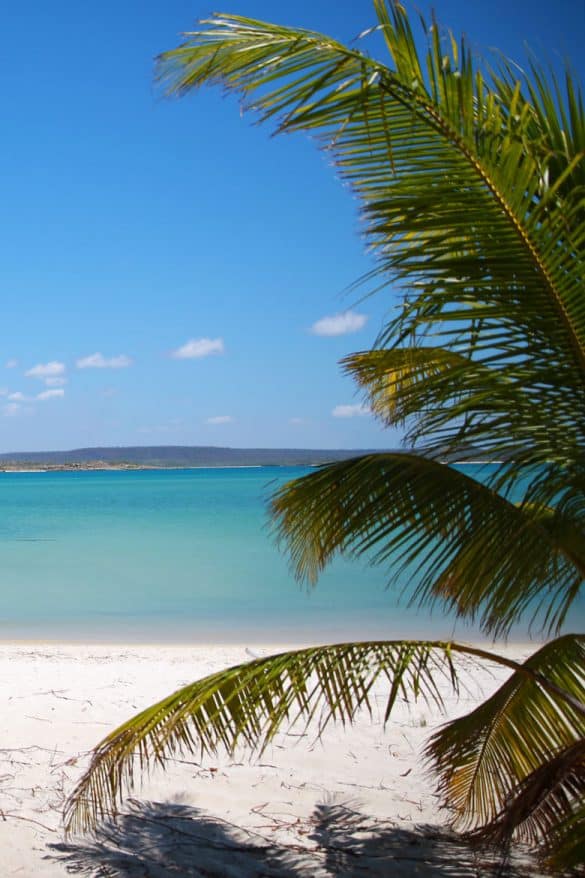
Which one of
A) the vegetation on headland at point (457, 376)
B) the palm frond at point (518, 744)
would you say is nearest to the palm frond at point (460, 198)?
the vegetation on headland at point (457, 376)

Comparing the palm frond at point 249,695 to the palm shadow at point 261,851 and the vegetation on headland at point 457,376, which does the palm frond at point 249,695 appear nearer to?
the vegetation on headland at point 457,376

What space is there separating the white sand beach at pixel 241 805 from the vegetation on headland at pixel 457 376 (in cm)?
88

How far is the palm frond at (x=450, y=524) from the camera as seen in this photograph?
3.16 meters

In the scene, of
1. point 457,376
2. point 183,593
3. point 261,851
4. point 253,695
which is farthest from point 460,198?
point 183,593

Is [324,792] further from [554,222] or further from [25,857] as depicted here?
[554,222]

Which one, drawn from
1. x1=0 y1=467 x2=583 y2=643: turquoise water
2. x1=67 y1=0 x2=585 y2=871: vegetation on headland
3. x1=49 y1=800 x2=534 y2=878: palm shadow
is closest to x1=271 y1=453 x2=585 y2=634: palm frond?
x1=67 y1=0 x2=585 y2=871: vegetation on headland

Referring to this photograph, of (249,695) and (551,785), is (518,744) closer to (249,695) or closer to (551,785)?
(551,785)

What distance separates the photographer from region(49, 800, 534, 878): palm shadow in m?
3.93

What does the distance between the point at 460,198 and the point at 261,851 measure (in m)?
3.11

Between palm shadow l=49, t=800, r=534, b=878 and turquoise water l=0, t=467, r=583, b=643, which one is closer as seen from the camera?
palm shadow l=49, t=800, r=534, b=878

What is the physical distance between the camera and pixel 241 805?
4703 millimetres

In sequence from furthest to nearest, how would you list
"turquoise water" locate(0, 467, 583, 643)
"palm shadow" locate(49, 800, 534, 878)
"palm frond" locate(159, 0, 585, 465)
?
"turquoise water" locate(0, 467, 583, 643) → "palm shadow" locate(49, 800, 534, 878) → "palm frond" locate(159, 0, 585, 465)

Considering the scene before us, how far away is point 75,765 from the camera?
520 centimetres

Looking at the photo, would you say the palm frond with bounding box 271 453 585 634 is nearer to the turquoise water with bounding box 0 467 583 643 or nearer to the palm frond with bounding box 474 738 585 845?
the palm frond with bounding box 474 738 585 845
